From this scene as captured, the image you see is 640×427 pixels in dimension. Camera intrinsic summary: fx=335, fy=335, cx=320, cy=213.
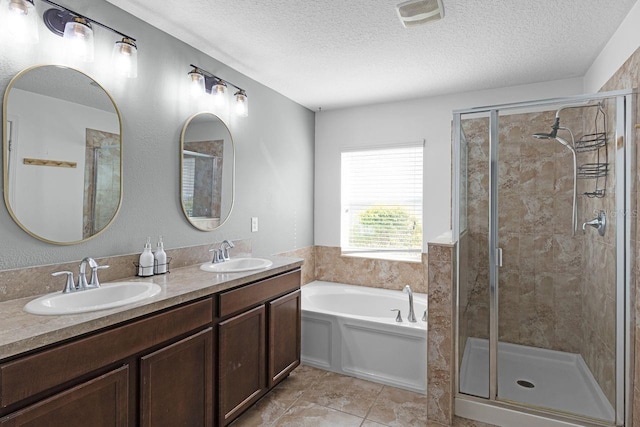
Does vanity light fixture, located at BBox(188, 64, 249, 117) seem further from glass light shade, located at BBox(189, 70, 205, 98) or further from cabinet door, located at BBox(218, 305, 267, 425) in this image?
cabinet door, located at BBox(218, 305, 267, 425)

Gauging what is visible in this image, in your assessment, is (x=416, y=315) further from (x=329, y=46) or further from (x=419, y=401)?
(x=329, y=46)

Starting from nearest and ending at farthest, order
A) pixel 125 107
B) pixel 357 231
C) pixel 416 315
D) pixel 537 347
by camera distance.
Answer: pixel 125 107 → pixel 537 347 → pixel 416 315 → pixel 357 231

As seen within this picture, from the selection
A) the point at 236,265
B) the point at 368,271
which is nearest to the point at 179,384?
the point at 236,265

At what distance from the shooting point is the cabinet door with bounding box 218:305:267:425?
1.84 metres

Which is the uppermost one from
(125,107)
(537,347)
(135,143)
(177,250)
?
(125,107)

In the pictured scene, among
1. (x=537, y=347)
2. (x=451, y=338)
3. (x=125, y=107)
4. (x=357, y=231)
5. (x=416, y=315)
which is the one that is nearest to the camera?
(x=125, y=107)

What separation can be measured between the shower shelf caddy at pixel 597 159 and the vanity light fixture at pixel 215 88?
91.9 inches

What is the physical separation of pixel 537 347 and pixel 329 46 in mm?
2729

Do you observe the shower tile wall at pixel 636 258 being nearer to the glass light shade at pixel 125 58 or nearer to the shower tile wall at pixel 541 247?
the shower tile wall at pixel 541 247

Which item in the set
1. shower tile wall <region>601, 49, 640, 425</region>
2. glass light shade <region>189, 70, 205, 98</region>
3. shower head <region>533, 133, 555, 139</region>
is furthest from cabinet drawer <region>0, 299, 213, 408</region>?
shower head <region>533, 133, 555, 139</region>

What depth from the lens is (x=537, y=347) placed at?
2.58 m

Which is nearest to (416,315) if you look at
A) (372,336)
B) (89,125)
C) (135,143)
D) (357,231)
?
(372,336)

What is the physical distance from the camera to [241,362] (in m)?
1.98

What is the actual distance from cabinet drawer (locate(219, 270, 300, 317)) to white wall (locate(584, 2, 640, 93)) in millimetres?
2452
